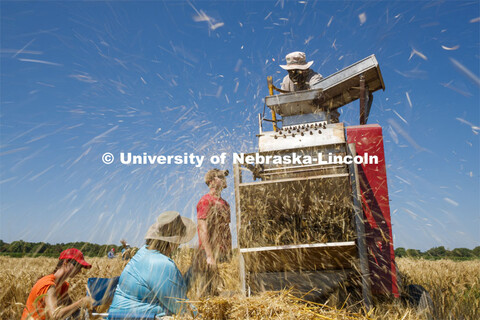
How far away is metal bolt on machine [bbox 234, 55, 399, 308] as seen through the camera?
3863mm

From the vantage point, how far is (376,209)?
4047 millimetres

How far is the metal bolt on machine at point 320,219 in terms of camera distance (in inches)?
152

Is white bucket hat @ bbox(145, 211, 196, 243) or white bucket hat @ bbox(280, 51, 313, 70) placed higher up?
white bucket hat @ bbox(280, 51, 313, 70)

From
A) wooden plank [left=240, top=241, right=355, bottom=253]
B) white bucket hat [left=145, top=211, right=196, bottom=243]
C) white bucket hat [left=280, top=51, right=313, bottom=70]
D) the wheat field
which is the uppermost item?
white bucket hat [left=280, top=51, right=313, bottom=70]

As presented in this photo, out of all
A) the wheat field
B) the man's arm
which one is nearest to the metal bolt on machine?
the wheat field

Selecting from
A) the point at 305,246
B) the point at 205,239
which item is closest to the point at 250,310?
the point at 305,246

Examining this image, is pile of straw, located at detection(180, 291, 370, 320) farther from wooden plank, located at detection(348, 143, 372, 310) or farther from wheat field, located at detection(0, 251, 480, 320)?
wooden plank, located at detection(348, 143, 372, 310)

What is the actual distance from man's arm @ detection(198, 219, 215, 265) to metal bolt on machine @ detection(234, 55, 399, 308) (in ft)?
1.66

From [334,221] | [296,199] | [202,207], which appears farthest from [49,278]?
[334,221]

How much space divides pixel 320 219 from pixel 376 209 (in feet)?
2.18

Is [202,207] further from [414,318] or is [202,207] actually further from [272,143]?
[414,318]

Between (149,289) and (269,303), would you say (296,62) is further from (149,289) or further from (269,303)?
(149,289)

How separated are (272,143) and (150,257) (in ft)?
6.99

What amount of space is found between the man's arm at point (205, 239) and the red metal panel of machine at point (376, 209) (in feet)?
6.03
